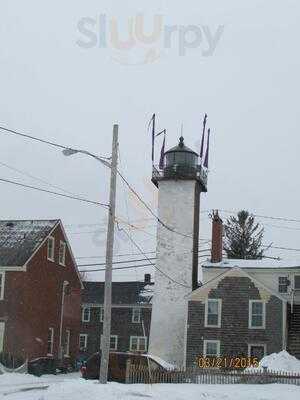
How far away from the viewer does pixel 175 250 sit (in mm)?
47562

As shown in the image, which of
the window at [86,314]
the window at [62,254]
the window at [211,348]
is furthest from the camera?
the window at [86,314]

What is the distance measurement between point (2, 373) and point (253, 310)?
1583cm

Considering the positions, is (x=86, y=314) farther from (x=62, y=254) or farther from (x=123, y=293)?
(x=62, y=254)

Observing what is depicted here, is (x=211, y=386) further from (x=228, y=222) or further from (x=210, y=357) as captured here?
(x=228, y=222)

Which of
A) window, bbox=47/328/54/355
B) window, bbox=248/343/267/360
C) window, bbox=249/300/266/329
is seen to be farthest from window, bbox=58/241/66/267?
window, bbox=248/343/267/360

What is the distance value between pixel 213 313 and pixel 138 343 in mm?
22794

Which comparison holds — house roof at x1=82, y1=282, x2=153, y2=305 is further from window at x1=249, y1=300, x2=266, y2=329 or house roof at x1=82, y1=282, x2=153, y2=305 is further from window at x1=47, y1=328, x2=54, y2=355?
window at x1=249, y1=300, x2=266, y2=329

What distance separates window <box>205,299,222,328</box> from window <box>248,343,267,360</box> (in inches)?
92.5

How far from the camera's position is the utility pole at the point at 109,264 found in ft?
77.5

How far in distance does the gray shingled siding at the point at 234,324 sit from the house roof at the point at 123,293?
22.3m

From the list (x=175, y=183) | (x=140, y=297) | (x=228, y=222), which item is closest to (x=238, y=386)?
(x=175, y=183)

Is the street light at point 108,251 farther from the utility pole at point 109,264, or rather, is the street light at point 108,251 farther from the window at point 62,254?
the window at point 62,254

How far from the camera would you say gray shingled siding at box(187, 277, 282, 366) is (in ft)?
136

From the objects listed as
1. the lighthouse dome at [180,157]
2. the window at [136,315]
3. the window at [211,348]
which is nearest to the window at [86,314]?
the window at [136,315]
